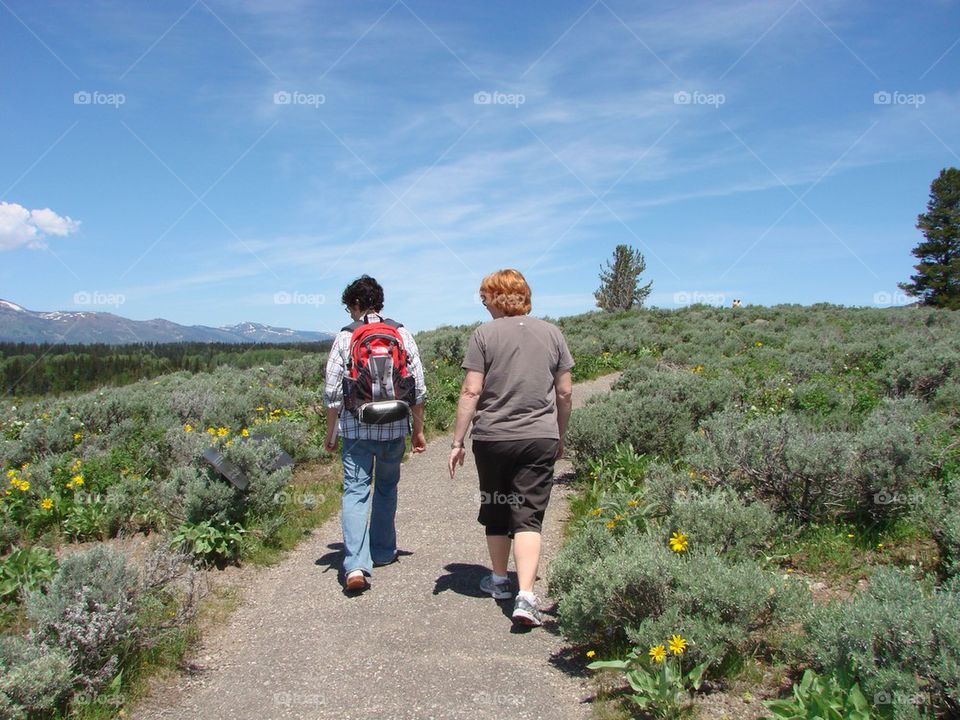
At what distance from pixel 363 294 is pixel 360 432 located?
1010 millimetres

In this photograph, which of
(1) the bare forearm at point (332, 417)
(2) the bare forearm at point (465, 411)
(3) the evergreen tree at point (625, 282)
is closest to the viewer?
(2) the bare forearm at point (465, 411)

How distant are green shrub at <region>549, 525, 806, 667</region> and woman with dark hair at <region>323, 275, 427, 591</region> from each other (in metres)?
1.68

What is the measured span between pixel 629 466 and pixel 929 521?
2994 millimetres

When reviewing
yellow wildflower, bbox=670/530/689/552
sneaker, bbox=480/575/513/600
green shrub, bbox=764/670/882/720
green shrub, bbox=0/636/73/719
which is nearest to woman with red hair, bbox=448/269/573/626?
sneaker, bbox=480/575/513/600

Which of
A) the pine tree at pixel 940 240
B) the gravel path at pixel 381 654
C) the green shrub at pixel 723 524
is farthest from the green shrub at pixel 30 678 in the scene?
the pine tree at pixel 940 240

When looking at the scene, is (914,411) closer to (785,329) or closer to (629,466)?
(629,466)

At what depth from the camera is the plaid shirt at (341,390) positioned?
15.9ft

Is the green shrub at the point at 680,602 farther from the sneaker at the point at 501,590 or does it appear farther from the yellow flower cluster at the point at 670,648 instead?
the sneaker at the point at 501,590

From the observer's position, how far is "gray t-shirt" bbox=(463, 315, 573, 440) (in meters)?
4.25

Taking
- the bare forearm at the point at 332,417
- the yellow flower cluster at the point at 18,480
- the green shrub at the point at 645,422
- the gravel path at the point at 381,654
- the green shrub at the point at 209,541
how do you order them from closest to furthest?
the gravel path at the point at 381,654 → the bare forearm at the point at 332,417 → the green shrub at the point at 209,541 → the yellow flower cluster at the point at 18,480 → the green shrub at the point at 645,422

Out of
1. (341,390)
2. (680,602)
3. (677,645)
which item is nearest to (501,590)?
(680,602)

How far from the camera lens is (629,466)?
6898 mm

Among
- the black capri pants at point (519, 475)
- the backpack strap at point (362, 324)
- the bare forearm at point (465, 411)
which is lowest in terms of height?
the black capri pants at point (519, 475)

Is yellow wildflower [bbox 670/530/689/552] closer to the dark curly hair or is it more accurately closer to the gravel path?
the gravel path
